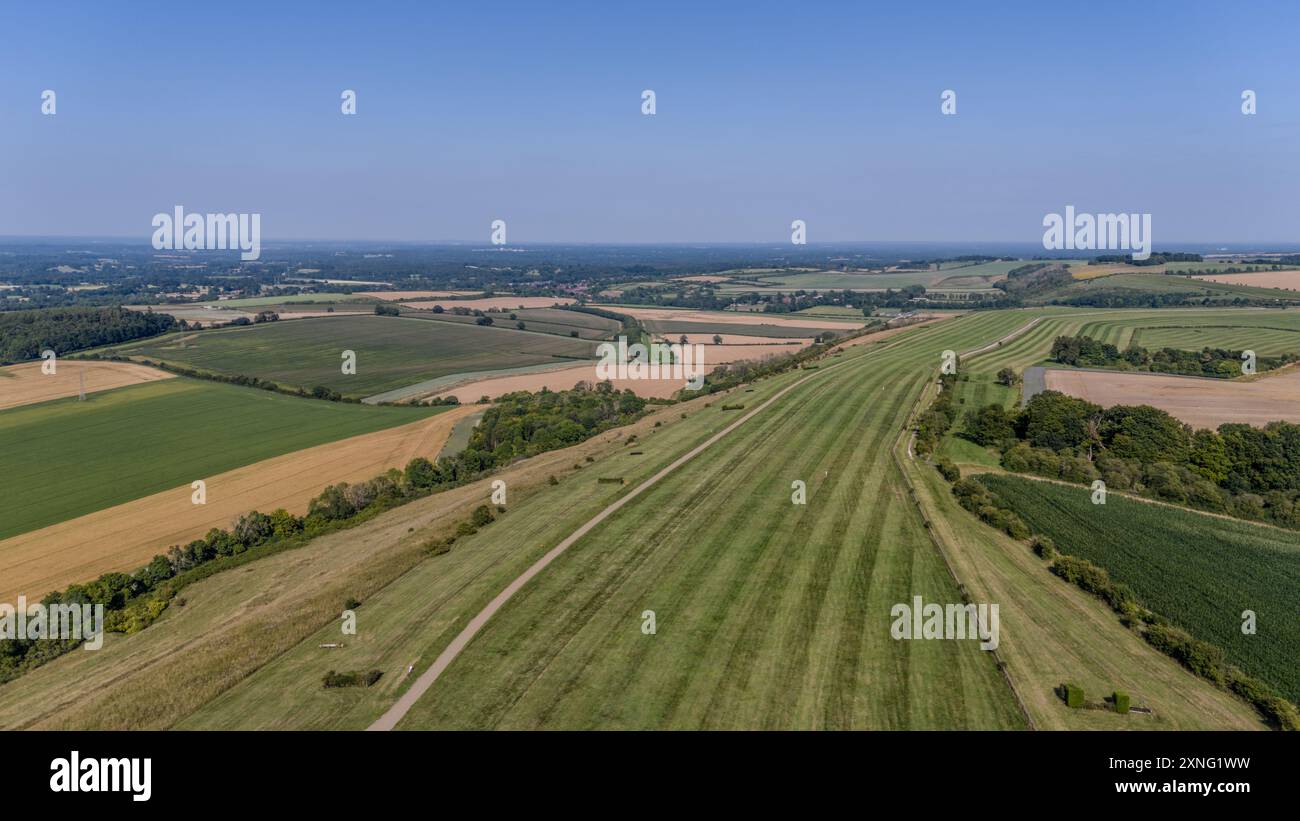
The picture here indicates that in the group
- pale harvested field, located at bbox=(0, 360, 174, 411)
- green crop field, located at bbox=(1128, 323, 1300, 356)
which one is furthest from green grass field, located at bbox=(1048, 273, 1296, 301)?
pale harvested field, located at bbox=(0, 360, 174, 411)

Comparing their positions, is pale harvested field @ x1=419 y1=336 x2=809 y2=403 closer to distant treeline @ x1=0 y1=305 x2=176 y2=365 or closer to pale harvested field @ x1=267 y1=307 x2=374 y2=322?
distant treeline @ x1=0 y1=305 x2=176 y2=365

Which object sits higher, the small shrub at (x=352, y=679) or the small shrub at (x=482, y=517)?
the small shrub at (x=482, y=517)

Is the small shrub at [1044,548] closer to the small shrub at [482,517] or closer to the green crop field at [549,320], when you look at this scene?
the small shrub at [482,517]

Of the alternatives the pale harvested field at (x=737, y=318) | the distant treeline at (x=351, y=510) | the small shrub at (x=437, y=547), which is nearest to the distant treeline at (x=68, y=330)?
the distant treeline at (x=351, y=510)

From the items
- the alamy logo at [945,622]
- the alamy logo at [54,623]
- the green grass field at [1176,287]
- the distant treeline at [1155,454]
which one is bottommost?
the alamy logo at [54,623]

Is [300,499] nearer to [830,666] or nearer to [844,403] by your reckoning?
[830,666]

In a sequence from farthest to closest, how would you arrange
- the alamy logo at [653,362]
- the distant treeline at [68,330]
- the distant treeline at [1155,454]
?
1. the distant treeline at [68,330]
2. the alamy logo at [653,362]
3. the distant treeline at [1155,454]
